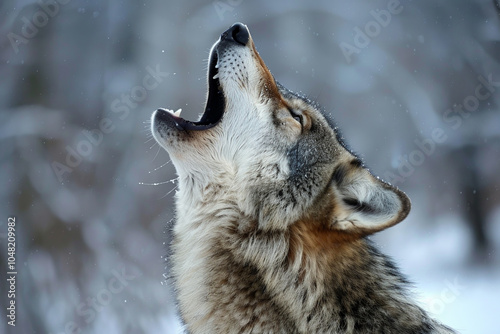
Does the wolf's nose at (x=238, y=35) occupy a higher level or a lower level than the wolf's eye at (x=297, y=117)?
higher

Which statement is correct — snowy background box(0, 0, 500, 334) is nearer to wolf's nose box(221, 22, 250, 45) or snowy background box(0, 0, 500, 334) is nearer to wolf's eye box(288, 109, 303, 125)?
wolf's nose box(221, 22, 250, 45)

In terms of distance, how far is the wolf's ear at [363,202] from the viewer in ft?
8.51

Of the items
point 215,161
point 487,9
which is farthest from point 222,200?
point 487,9

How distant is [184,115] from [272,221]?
6775 mm

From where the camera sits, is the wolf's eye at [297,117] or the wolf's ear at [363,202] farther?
the wolf's eye at [297,117]

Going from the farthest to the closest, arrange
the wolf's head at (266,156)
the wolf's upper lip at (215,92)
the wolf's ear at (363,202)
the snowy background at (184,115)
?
the snowy background at (184,115)
the wolf's upper lip at (215,92)
the wolf's head at (266,156)
the wolf's ear at (363,202)

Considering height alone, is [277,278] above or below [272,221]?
below

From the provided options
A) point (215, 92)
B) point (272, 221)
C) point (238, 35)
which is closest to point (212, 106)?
point (215, 92)

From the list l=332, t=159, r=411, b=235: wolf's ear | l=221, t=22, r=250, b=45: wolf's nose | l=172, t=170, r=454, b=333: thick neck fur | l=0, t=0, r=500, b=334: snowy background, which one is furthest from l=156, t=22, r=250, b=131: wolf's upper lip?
l=0, t=0, r=500, b=334: snowy background

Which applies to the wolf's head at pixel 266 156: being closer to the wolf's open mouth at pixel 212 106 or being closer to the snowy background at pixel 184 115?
the wolf's open mouth at pixel 212 106

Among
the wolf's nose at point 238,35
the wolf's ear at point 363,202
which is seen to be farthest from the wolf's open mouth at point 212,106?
the wolf's ear at point 363,202

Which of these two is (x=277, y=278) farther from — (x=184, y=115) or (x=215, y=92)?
(x=184, y=115)

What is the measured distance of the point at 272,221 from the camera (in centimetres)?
280

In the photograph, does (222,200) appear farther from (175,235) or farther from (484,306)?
(484,306)
